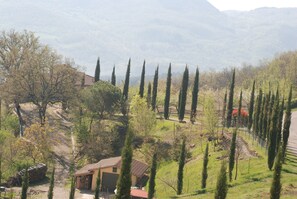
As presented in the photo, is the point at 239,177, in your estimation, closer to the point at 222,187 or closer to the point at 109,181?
the point at 222,187

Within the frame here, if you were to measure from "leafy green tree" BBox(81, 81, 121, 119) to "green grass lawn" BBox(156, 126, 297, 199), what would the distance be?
60.9ft

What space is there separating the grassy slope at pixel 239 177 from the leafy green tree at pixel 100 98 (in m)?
17.1

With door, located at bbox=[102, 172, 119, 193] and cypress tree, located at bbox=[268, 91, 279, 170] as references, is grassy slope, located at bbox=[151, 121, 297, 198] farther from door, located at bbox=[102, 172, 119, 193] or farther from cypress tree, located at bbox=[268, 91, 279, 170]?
door, located at bbox=[102, 172, 119, 193]

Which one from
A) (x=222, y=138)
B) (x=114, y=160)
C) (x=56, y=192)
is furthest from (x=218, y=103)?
(x=56, y=192)

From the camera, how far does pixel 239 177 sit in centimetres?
4784

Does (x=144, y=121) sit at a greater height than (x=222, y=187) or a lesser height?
greater

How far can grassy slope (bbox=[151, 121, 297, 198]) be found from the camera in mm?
40875

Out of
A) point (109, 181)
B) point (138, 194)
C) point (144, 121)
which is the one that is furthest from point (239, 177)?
point (144, 121)

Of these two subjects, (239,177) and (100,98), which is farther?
(100,98)

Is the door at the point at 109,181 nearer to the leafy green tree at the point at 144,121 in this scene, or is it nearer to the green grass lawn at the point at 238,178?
the green grass lawn at the point at 238,178

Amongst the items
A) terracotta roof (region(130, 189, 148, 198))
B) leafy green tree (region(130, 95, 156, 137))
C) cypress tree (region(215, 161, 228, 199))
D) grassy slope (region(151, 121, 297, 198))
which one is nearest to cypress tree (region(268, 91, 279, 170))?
grassy slope (region(151, 121, 297, 198))

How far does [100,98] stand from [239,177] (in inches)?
1493

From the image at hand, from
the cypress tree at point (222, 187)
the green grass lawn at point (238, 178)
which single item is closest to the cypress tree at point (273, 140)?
the green grass lawn at point (238, 178)

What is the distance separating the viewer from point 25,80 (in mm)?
81875
